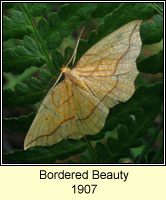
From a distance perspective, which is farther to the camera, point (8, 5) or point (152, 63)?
point (152, 63)

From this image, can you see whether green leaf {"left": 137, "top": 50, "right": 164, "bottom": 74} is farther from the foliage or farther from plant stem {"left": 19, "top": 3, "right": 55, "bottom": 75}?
plant stem {"left": 19, "top": 3, "right": 55, "bottom": 75}

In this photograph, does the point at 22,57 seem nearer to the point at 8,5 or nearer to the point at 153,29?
the point at 8,5

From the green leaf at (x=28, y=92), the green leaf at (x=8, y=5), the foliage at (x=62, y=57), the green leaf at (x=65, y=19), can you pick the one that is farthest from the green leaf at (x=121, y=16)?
the green leaf at (x=8, y=5)

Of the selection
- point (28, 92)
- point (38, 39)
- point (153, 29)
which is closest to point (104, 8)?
point (153, 29)

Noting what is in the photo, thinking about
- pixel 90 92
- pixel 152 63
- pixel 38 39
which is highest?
pixel 38 39

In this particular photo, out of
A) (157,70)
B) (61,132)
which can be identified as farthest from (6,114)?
(157,70)

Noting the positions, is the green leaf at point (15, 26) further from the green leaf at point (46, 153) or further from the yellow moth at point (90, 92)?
the green leaf at point (46, 153)

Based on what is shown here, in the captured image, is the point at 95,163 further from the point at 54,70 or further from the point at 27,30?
the point at 27,30
